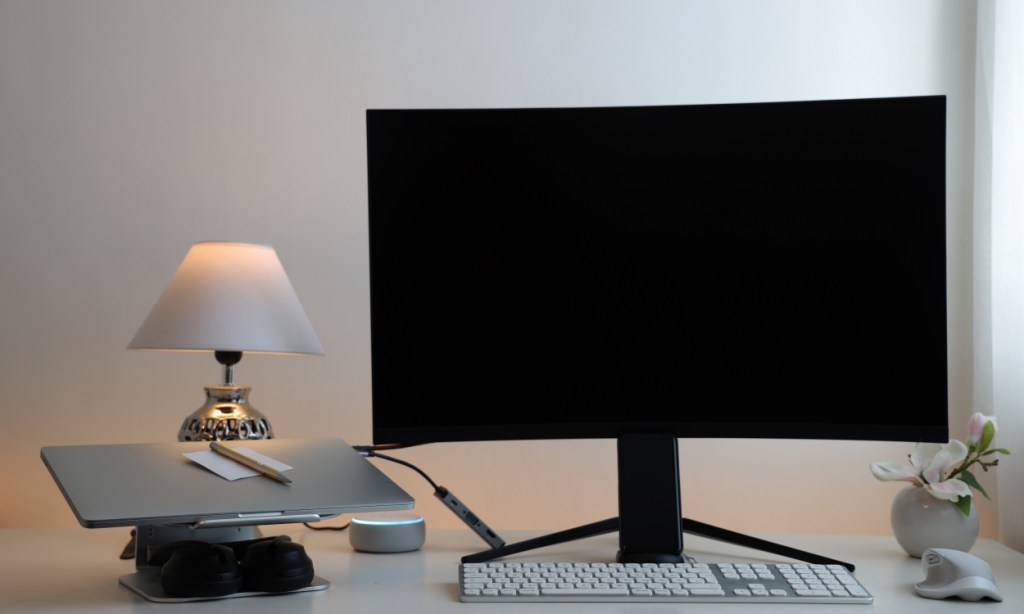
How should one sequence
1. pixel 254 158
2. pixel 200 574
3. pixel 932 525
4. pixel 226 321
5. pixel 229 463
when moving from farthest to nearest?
pixel 254 158 → pixel 226 321 → pixel 932 525 → pixel 229 463 → pixel 200 574

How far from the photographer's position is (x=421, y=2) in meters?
1.70

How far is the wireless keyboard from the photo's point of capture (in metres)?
0.95

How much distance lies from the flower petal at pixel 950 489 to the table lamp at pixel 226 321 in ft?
2.80

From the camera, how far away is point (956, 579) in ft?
3.26

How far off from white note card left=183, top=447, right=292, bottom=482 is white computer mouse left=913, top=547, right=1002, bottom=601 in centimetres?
70

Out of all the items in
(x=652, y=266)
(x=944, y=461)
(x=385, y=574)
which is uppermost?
(x=652, y=266)

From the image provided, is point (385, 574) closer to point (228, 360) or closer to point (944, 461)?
point (228, 360)

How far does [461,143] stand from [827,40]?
0.81 meters

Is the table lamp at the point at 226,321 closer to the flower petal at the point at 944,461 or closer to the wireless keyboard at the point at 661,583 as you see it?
the wireless keyboard at the point at 661,583

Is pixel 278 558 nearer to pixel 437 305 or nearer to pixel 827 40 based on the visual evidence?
pixel 437 305

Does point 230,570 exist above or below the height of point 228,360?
below

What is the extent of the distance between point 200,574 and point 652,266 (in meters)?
0.60

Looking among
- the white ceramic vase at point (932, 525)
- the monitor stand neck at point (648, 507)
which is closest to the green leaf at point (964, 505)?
the white ceramic vase at point (932, 525)

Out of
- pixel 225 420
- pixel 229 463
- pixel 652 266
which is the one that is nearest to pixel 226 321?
pixel 225 420
